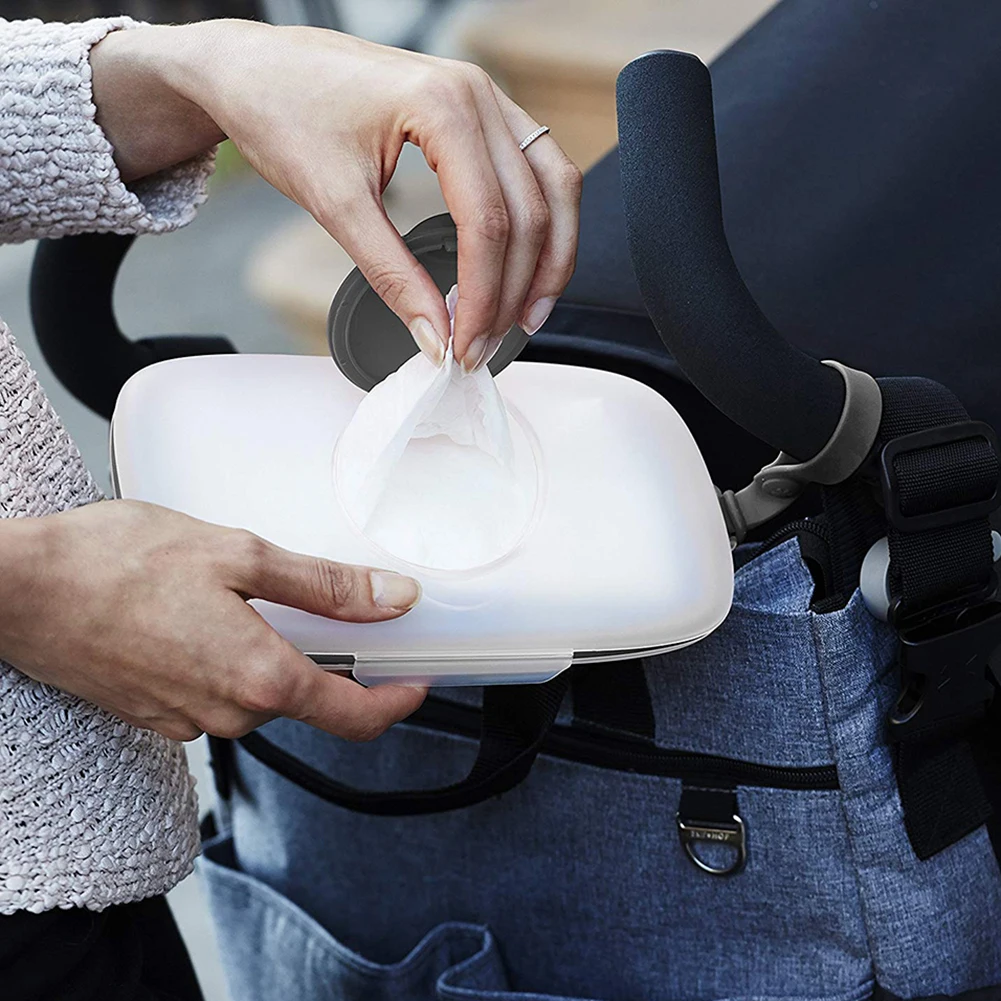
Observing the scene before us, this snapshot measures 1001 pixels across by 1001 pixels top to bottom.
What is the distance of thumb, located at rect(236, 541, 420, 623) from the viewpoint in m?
0.44

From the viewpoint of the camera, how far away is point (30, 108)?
0.54m

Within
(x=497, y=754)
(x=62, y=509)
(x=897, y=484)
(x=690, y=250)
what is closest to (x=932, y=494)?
(x=897, y=484)

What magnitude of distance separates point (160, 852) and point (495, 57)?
1.44 meters

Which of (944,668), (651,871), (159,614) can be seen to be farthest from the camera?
(651,871)

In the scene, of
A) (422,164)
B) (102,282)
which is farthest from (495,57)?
(102,282)

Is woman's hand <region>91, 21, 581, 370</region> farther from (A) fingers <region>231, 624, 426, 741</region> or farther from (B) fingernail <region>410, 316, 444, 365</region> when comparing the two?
(A) fingers <region>231, 624, 426, 741</region>

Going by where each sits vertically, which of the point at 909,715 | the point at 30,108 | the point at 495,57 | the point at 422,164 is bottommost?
the point at 422,164

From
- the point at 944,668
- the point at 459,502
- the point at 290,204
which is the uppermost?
the point at 459,502

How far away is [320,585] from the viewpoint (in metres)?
0.45

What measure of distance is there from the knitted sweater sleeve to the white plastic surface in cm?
8

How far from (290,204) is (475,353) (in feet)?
4.52

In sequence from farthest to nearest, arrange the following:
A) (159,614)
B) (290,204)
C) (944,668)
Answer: (290,204) → (944,668) → (159,614)

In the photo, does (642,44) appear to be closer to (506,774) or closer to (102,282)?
(102,282)

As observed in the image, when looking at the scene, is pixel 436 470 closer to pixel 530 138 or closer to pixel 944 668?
pixel 530 138
